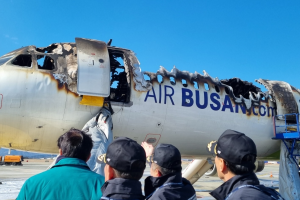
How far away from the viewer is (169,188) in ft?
9.16

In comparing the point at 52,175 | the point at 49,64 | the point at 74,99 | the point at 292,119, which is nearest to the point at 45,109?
the point at 74,99

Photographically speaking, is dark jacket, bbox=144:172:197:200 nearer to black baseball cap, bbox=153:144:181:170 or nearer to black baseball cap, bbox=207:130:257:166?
black baseball cap, bbox=153:144:181:170

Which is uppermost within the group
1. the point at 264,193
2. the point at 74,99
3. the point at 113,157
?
the point at 74,99

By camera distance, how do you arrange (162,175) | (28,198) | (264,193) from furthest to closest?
(162,175)
(28,198)
(264,193)

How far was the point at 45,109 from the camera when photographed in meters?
6.73

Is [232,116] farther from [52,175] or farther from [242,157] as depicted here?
[52,175]

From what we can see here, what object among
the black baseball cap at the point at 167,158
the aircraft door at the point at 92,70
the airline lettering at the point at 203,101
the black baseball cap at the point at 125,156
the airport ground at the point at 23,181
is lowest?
the airport ground at the point at 23,181

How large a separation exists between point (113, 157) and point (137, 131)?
17.7 ft

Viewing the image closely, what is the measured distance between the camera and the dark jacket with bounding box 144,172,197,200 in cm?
272

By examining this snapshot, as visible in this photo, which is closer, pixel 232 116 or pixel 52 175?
pixel 52 175

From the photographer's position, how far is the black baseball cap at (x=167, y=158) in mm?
Answer: 3062

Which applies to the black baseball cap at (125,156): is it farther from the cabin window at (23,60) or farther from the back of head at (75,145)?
the cabin window at (23,60)

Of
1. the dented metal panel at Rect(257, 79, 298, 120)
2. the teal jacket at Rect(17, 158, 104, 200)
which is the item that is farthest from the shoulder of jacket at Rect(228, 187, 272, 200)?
the dented metal panel at Rect(257, 79, 298, 120)

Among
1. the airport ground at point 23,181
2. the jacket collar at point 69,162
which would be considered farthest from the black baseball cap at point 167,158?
the airport ground at point 23,181
